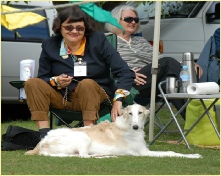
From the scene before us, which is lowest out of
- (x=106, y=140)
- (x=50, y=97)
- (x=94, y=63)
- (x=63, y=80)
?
(x=106, y=140)

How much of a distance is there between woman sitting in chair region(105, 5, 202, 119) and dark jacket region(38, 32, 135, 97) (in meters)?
0.81


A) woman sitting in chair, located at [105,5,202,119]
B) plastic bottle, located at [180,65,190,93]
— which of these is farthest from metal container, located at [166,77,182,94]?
woman sitting in chair, located at [105,5,202,119]

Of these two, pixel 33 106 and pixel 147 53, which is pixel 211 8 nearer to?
pixel 147 53

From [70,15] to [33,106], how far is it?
909mm

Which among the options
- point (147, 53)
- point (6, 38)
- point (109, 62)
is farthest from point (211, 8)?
point (109, 62)

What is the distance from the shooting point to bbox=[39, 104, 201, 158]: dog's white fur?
20.9 feet

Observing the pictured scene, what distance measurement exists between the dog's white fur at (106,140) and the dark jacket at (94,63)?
43 cm

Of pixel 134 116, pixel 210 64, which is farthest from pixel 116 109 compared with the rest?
pixel 210 64

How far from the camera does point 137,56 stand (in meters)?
8.24

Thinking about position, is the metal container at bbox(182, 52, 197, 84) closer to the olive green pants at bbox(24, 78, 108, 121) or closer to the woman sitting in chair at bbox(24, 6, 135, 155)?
the woman sitting in chair at bbox(24, 6, 135, 155)

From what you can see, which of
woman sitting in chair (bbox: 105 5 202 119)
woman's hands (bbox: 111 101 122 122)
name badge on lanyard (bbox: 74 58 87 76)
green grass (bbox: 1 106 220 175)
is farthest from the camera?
woman sitting in chair (bbox: 105 5 202 119)

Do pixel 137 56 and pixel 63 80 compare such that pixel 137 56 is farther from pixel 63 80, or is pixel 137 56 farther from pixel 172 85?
pixel 63 80

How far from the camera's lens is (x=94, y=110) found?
22.3 feet

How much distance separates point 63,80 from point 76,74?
0.60 feet
